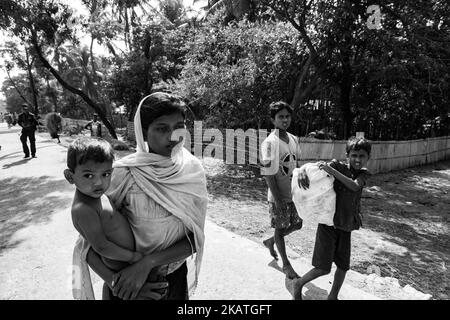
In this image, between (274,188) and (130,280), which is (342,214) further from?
(130,280)

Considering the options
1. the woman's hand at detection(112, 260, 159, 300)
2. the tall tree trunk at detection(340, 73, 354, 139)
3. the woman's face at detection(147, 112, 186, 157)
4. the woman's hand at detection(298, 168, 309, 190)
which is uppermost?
the tall tree trunk at detection(340, 73, 354, 139)

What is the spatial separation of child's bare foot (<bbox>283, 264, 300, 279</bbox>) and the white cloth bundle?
0.72 m

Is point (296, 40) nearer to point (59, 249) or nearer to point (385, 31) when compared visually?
point (385, 31)

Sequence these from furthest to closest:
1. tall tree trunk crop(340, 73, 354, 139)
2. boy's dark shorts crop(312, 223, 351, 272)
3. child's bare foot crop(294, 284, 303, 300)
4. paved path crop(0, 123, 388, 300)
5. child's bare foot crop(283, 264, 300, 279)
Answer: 1. tall tree trunk crop(340, 73, 354, 139)
2. child's bare foot crop(283, 264, 300, 279)
3. paved path crop(0, 123, 388, 300)
4. child's bare foot crop(294, 284, 303, 300)
5. boy's dark shorts crop(312, 223, 351, 272)

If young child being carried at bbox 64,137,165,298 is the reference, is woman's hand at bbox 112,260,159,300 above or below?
below

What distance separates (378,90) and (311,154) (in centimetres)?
365

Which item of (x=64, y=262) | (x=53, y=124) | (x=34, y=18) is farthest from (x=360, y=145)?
(x=53, y=124)

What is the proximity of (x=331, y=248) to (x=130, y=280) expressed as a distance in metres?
1.67

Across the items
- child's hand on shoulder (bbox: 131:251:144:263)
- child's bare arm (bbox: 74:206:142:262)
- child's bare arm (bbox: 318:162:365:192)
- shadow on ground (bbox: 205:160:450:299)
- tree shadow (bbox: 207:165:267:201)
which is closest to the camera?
child's bare arm (bbox: 74:206:142:262)

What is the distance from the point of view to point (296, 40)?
27.8 feet

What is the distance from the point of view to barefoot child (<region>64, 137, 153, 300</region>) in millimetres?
1281

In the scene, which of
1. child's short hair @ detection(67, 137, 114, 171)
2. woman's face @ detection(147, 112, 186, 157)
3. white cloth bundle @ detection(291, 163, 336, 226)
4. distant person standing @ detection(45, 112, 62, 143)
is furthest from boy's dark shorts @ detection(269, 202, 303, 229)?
distant person standing @ detection(45, 112, 62, 143)

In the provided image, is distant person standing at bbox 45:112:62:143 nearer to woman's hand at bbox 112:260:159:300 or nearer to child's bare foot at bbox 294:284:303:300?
child's bare foot at bbox 294:284:303:300
